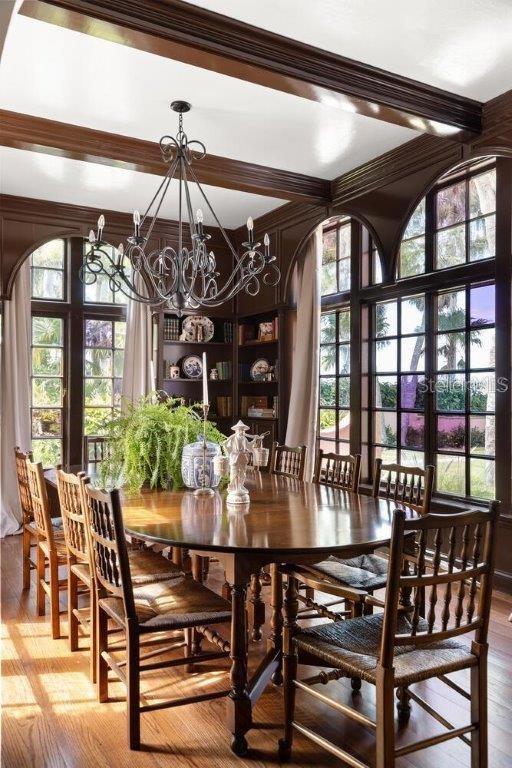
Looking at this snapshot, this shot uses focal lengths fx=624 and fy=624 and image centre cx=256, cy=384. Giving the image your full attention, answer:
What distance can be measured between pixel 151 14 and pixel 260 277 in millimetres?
3610

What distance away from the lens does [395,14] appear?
2848mm

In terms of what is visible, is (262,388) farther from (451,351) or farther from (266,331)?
(451,351)

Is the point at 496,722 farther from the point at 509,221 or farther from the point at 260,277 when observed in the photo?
the point at 260,277

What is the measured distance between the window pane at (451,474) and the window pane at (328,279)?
1.90m

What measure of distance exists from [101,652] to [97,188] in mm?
3985

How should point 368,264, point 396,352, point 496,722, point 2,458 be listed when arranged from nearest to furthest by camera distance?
1. point 496,722
2. point 396,352
3. point 368,264
4. point 2,458

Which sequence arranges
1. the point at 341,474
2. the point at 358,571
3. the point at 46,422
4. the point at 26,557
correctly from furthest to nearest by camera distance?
the point at 46,422 → the point at 26,557 → the point at 341,474 → the point at 358,571

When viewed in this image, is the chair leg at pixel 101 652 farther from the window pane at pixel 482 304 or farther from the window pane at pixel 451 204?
the window pane at pixel 451 204

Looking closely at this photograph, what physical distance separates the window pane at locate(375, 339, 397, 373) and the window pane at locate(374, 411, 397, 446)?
349 mm

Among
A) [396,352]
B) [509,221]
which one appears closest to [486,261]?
[509,221]

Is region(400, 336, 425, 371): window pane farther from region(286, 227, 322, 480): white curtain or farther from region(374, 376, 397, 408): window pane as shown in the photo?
region(286, 227, 322, 480): white curtain

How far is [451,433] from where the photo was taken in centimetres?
435

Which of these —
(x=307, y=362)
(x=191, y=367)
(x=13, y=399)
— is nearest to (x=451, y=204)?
(x=307, y=362)

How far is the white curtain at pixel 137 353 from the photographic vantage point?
6.18m
